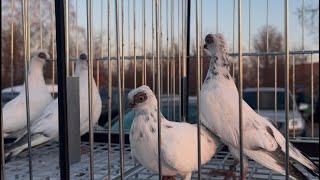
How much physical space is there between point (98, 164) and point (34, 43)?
1500 mm

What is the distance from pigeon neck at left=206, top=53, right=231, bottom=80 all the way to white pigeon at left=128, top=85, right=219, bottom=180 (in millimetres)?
247

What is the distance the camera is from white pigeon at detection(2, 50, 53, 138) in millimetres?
2172

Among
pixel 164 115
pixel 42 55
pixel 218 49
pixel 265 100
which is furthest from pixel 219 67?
pixel 265 100

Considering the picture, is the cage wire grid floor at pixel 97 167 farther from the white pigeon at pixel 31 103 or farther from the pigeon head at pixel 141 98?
the pigeon head at pixel 141 98

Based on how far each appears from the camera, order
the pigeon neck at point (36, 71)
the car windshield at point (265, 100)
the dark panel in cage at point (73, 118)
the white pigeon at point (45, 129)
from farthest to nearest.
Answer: the car windshield at point (265, 100) < the pigeon neck at point (36, 71) < the white pigeon at point (45, 129) < the dark panel in cage at point (73, 118)

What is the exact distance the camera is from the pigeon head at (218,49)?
1.58 m

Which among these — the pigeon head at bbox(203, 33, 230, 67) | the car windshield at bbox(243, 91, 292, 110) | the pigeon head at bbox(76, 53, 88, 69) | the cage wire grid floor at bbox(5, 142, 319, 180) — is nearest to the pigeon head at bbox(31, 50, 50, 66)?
the pigeon head at bbox(76, 53, 88, 69)

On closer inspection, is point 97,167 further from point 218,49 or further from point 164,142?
point 218,49

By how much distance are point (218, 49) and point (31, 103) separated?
4.05ft

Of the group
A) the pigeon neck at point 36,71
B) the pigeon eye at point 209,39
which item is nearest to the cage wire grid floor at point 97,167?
A: the pigeon eye at point 209,39

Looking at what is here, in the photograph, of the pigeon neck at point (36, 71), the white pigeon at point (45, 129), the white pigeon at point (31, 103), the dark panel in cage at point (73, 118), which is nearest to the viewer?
the dark panel in cage at point (73, 118)

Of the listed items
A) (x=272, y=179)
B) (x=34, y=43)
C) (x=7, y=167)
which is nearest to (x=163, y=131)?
(x=272, y=179)

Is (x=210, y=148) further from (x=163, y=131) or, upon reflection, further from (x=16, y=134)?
(x=16, y=134)

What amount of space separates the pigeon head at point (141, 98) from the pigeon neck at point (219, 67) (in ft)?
0.99
